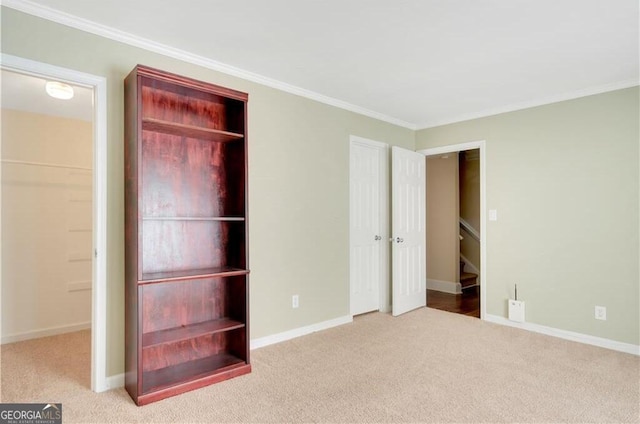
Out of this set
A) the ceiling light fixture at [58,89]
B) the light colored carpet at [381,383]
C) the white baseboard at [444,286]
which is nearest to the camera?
the light colored carpet at [381,383]

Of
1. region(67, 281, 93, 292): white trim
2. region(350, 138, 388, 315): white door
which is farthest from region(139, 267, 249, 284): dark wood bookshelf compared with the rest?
region(67, 281, 93, 292): white trim

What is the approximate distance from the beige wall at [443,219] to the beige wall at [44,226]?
4791mm

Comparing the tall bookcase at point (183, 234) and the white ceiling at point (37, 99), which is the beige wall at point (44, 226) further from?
the tall bookcase at point (183, 234)

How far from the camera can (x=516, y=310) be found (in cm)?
385

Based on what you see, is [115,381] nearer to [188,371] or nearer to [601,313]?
[188,371]

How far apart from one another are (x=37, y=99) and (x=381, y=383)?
3.78 m

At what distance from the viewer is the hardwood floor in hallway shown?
15.1 ft

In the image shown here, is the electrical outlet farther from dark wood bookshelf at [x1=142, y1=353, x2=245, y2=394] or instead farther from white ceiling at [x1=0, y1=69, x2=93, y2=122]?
white ceiling at [x1=0, y1=69, x2=93, y2=122]

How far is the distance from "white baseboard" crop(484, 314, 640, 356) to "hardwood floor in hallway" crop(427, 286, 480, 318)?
1.22ft

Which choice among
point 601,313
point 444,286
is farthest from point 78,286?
point 601,313

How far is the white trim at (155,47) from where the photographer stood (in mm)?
2176

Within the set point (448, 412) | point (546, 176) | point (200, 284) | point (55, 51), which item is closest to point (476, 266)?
point (546, 176)

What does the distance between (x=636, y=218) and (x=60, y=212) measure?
5.52 meters

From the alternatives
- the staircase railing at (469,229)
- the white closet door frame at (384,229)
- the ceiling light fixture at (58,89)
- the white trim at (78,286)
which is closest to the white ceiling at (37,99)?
the ceiling light fixture at (58,89)
